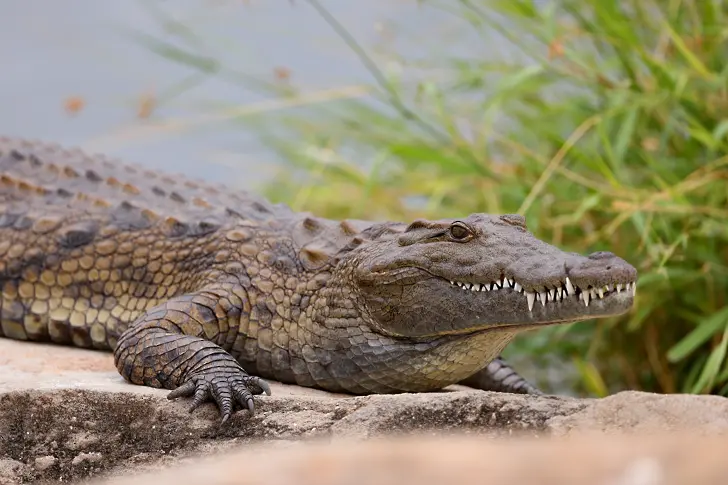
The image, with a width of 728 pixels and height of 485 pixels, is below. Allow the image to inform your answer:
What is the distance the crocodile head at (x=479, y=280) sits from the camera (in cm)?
326

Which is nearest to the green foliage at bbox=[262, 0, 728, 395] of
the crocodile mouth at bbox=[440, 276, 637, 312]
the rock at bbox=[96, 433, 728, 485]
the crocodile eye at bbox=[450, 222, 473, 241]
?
the crocodile eye at bbox=[450, 222, 473, 241]

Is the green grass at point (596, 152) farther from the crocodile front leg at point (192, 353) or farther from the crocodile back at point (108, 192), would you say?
the crocodile front leg at point (192, 353)

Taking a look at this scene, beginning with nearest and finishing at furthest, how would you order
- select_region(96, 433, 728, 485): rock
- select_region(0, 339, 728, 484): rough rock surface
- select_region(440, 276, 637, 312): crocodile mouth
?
select_region(96, 433, 728, 485): rock → select_region(0, 339, 728, 484): rough rock surface → select_region(440, 276, 637, 312): crocodile mouth

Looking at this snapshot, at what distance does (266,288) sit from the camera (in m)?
4.06

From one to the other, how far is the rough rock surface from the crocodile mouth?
328 mm

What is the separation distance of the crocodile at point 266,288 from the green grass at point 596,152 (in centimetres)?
121

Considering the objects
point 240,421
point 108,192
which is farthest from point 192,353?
point 108,192

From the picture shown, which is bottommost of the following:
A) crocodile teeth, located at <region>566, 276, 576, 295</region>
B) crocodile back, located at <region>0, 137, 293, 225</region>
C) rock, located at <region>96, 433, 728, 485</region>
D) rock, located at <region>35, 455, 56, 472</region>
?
rock, located at <region>35, 455, 56, 472</region>

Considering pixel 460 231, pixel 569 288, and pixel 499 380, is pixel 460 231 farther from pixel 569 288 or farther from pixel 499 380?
pixel 499 380

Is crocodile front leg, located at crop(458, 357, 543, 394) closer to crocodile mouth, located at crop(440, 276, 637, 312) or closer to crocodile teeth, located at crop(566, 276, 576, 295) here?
crocodile mouth, located at crop(440, 276, 637, 312)

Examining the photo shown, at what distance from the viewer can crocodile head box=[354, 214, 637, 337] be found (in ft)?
10.7

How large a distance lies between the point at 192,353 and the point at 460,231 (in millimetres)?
1104

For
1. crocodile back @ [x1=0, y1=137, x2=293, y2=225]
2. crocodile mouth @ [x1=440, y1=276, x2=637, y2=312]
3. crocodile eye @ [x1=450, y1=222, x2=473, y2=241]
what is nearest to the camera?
crocodile mouth @ [x1=440, y1=276, x2=637, y2=312]

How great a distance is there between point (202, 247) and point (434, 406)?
1553 mm
